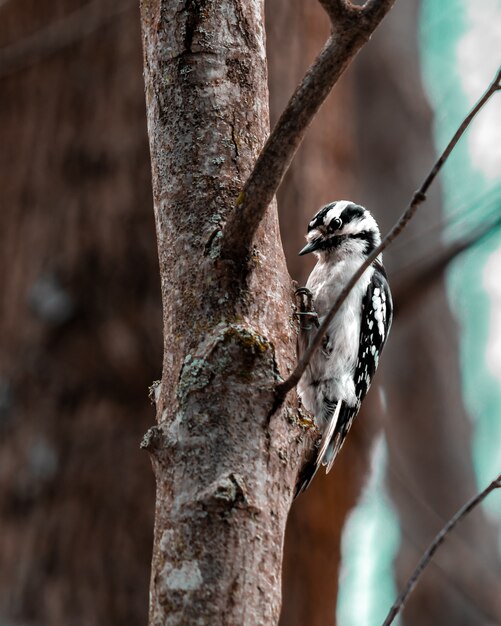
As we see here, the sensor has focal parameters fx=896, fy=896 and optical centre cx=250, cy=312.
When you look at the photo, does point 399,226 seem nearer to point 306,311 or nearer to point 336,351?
point 306,311

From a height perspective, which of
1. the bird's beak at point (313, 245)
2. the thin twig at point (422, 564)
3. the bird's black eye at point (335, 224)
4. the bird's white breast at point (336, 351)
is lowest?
the thin twig at point (422, 564)

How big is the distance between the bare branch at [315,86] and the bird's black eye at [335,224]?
2.68 m

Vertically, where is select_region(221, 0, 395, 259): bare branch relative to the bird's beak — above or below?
below

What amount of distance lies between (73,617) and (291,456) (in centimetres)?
298

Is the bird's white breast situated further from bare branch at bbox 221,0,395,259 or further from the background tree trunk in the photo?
bare branch at bbox 221,0,395,259

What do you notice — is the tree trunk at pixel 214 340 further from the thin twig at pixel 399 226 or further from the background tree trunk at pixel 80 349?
the background tree trunk at pixel 80 349

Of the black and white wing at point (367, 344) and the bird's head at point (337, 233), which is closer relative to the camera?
the black and white wing at point (367, 344)

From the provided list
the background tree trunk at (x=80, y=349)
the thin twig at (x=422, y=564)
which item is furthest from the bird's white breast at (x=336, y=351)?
the thin twig at (x=422, y=564)

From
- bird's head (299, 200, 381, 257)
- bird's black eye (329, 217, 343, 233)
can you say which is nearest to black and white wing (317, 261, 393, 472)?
bird's head (299, 200, 381, 257)

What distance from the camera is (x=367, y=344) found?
4.53 metres

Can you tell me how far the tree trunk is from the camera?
170 cm

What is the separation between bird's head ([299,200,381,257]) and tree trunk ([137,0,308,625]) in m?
2.26

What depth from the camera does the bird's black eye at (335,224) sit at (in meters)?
4.56

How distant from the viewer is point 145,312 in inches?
193
